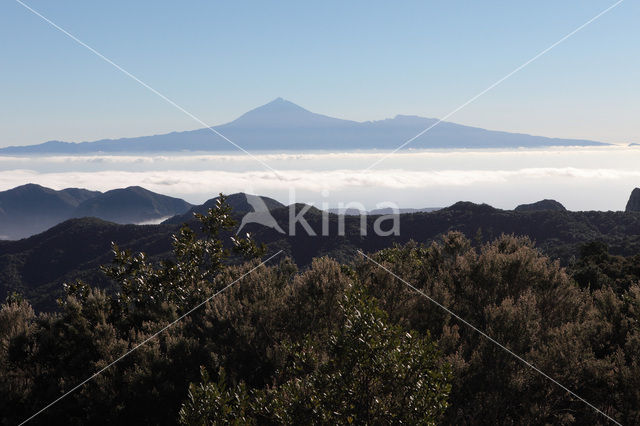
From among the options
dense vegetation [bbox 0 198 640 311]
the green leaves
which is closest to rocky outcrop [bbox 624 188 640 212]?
dense vegetation [bbox 0 198 640 311]

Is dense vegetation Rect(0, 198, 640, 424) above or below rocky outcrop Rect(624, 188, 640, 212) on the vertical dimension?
above

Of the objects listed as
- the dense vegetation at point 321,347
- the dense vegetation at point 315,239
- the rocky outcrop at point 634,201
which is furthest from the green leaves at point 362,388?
the rocky outcrop at point 634,201

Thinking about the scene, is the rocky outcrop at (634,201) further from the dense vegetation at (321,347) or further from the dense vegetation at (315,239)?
the dense vegetation at (321,347)

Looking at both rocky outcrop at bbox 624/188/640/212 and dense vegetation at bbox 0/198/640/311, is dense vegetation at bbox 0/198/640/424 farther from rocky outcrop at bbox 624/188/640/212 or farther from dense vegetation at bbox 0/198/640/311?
rocky outcrop at bbox 624/188/640/212

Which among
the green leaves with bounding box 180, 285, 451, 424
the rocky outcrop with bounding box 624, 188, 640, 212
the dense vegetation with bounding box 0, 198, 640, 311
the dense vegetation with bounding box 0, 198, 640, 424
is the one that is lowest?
the dense vegetation with bounding box 0, 198, 640, 311

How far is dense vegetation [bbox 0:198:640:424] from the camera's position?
845 centimetres

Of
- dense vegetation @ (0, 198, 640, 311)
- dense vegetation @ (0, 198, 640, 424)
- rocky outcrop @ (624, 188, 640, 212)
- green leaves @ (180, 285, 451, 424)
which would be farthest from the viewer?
rocky outcrop @ (624, 188, 640, 212)

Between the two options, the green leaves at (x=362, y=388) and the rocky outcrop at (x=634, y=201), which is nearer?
the green leaves at (x=362, y=388)

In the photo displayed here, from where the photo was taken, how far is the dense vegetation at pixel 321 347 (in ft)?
27.7

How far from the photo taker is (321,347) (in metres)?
13.9

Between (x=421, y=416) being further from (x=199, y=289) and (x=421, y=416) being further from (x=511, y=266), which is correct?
(x=199, y=289)

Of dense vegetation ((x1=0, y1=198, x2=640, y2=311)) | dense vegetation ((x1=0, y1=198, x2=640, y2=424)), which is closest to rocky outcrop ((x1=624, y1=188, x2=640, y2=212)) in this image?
dense vegetation ((x1=0, y1=198, x2=640, y2=311))

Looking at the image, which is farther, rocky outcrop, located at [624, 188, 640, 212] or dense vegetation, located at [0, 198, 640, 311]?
rocky outcrop, located at [624, 188, 640, 212]

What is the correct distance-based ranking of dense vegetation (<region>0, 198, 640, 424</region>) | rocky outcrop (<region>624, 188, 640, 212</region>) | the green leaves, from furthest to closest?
rocky outcrop (<region>624, 188, 640, 212</region>) → dense vegetation (<region>0, 198, 640, 424</region>) → the green leaves
